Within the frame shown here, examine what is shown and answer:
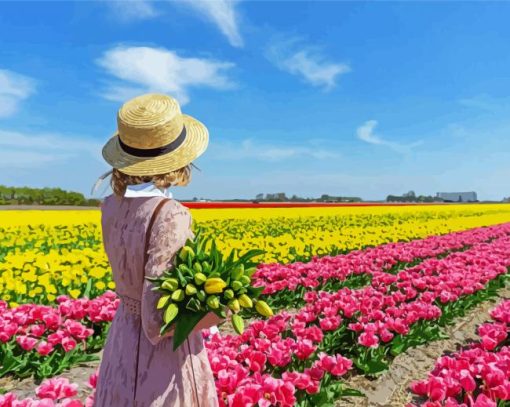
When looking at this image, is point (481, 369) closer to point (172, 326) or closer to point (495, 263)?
point (172, 326)

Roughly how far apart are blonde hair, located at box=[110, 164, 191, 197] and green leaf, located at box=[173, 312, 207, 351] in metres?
0.59

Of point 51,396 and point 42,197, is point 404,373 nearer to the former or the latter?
point 51,396

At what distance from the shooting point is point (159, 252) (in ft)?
5.60

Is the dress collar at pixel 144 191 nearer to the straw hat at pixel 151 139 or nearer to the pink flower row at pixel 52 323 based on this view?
the straw hat at pixel 151 139

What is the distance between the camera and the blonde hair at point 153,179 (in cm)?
188

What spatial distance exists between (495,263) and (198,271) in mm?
7126

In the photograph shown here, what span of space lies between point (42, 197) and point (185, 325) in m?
49.4

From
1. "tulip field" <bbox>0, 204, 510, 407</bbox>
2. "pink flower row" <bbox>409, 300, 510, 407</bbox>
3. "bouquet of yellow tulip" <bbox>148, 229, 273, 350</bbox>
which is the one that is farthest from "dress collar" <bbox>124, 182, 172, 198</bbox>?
"pink flower row" <bbox>409, 300, 510, 407</bbox>

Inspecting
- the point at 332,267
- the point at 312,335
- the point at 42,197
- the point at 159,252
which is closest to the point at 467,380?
the point at 312,335

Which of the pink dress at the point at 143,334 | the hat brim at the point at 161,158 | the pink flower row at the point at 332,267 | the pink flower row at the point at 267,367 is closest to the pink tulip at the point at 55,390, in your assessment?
the pink dress at the point at 143,334

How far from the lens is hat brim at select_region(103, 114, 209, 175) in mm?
1841

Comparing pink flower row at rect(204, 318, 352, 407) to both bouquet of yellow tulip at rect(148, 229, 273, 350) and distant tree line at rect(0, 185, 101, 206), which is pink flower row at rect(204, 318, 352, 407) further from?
distant tree line at rect(0, 185, 101, 206)

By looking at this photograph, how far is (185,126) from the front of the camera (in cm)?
203

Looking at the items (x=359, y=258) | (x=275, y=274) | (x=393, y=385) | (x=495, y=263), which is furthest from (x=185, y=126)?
(x=495, y=263)
